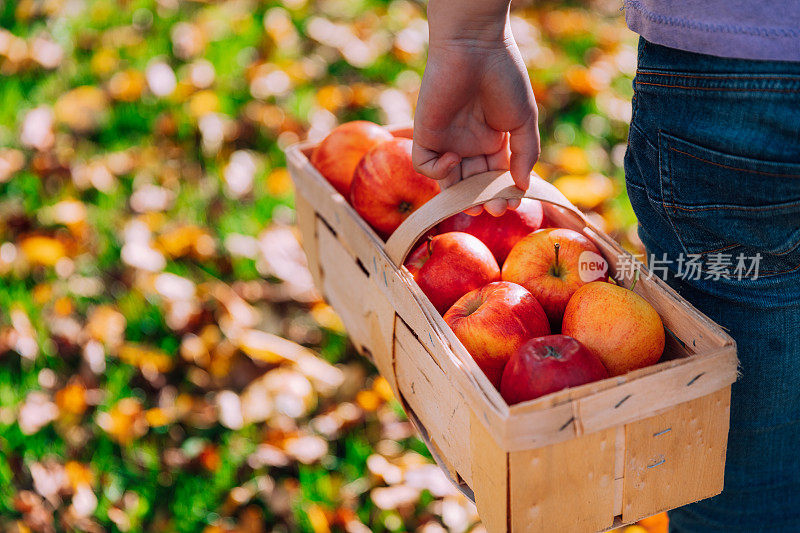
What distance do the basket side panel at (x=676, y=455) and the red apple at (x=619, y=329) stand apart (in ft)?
0.40

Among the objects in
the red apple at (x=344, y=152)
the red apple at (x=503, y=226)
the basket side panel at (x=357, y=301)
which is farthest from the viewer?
the red apple at (x=344, y=152)

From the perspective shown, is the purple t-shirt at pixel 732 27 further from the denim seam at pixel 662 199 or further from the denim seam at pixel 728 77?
the denim seam at pixel 662 199

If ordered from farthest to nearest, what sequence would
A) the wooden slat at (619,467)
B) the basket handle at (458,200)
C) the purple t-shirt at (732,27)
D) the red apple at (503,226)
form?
the red apple at (503,226) < the basket handle at (458,200) < the wooden slat at (619,467) < the purple t-shirt at (732,27)

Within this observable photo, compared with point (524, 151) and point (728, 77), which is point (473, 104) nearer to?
point (524, 151)

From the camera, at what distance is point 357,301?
157 centimetres

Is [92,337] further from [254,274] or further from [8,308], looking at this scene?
[254,274]

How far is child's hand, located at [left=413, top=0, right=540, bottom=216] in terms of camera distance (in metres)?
1.14

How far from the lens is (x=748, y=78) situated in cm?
96

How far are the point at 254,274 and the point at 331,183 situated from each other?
A: 74 centimetres

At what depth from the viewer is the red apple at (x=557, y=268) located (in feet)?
4.29

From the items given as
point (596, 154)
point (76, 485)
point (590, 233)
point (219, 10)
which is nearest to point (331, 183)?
point (590, 233)

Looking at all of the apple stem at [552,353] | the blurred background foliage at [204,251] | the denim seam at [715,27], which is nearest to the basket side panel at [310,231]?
the blurred background foliage at [204,251]

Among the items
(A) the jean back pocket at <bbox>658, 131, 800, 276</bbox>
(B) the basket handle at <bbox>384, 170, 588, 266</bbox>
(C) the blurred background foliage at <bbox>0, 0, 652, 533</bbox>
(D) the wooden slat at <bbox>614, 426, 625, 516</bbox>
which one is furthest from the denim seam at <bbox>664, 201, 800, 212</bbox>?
(C) the blurred background foliage at <bbox>0, 0, 652, 533</bbox>

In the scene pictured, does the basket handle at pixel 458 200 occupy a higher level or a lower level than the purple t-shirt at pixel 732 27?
lower
